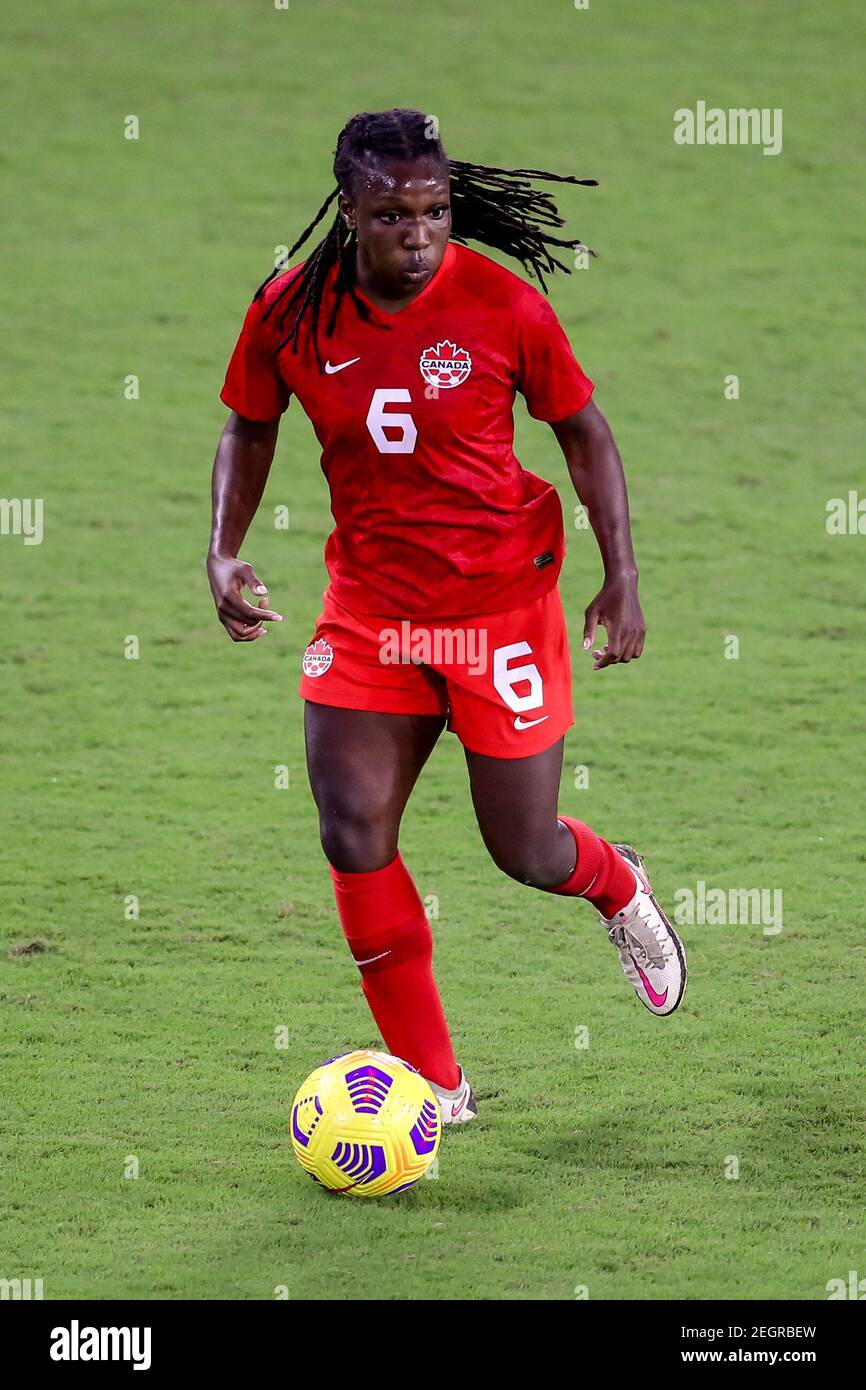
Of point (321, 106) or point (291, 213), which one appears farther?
point (321, 106)

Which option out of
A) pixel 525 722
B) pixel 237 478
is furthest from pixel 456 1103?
pixel 237 478

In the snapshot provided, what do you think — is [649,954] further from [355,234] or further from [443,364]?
[355,234]

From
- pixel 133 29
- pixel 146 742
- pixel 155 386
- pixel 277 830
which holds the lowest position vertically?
pixel 277 830

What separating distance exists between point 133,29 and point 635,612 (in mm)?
13836

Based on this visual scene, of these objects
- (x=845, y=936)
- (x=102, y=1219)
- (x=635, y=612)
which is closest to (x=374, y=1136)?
(x=102, y=1219)

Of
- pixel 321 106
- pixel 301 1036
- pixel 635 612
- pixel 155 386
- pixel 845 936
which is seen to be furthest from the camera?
pixel 321 106

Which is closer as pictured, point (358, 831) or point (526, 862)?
point (358, 831)

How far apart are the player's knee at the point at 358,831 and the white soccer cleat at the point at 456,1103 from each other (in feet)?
2.02

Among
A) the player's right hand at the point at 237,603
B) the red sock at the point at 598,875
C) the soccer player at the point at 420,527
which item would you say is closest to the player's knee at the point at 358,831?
the soccer player at the point at 420,527

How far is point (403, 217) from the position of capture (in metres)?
4.30

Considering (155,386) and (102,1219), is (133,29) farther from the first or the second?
(102,1219)

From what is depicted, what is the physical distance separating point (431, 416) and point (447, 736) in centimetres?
366

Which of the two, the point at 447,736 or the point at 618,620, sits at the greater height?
the point at 447,736

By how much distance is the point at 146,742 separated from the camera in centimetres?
772
